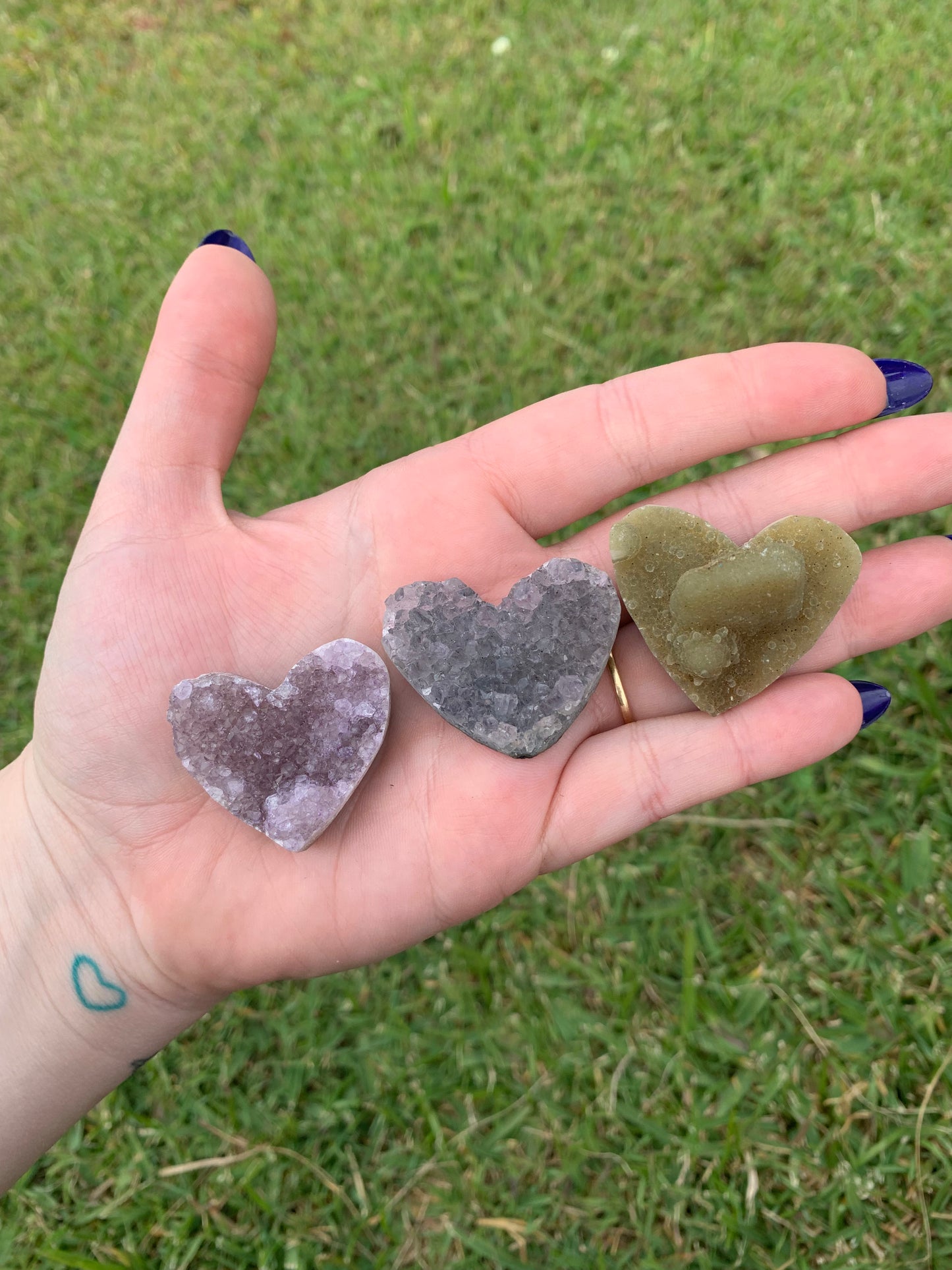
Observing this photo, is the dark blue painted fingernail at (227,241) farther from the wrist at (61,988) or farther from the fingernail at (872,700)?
the wrist at (61,988)

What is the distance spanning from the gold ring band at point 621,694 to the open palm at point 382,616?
0.08ft

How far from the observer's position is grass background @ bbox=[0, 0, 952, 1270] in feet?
8.71

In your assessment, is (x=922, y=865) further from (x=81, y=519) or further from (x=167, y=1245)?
(x=81, y=519)

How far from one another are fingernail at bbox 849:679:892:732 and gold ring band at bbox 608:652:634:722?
58 cm

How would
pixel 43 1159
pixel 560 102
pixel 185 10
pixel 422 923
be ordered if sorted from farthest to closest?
pixel 185 10, pixel 560 102, pixel 43 1159, pixel 422 923

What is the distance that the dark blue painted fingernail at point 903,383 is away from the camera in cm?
256

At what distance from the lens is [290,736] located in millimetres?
2328

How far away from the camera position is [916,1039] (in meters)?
2.67

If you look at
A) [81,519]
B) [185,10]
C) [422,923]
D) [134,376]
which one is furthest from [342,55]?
[422,923]

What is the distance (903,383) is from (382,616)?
1.52m

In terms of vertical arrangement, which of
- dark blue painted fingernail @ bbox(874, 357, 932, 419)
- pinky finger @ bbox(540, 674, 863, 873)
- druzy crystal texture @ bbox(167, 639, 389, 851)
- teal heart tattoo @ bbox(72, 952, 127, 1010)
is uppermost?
druzy crystal texture @ bbox(167, 639, 389, 851)

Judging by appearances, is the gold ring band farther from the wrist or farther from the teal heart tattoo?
the teal heart tattoo

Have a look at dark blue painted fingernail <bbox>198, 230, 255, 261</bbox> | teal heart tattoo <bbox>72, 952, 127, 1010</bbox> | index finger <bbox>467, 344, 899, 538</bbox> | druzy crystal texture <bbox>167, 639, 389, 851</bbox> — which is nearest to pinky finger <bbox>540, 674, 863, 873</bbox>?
druzy crystal texture <bbox>167, 639, 389, 851</bbox>

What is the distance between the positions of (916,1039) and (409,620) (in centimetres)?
185
